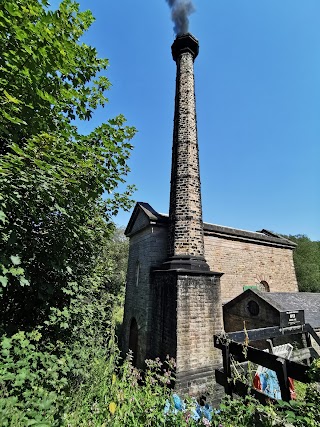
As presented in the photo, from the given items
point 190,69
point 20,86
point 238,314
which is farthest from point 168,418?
point 190,69

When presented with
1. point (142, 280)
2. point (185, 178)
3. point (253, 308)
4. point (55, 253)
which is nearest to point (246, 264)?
point (253, 308)

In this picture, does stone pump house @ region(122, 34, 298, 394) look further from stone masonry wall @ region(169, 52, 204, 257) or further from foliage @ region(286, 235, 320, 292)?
foliage @ region(286, 235, 320, 292)

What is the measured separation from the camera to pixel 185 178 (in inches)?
318

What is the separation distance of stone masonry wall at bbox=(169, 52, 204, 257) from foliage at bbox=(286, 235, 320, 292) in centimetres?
2076

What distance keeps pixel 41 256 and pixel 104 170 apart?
6.33 feet

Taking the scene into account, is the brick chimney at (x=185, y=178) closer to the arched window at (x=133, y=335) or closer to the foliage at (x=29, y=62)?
the arched window at (x=133, y=335)

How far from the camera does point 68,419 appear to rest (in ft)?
8.48

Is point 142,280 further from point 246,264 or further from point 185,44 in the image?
point 185,44

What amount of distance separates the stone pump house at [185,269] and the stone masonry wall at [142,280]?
33 millimetres

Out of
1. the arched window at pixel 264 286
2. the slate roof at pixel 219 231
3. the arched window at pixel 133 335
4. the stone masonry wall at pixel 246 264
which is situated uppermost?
the slate roof at pixel 219 231

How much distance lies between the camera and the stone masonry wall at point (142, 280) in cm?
791

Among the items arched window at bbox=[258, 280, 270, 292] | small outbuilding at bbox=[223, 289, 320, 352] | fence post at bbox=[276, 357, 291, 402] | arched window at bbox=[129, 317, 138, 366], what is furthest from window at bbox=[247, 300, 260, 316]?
fence post at bbox=[276, 357, 291, 402]

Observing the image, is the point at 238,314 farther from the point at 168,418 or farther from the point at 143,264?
the point at 168,418

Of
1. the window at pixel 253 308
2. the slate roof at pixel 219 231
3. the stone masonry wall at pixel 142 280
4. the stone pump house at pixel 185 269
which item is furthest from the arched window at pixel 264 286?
the stone masonry wall at pixel 142 280
